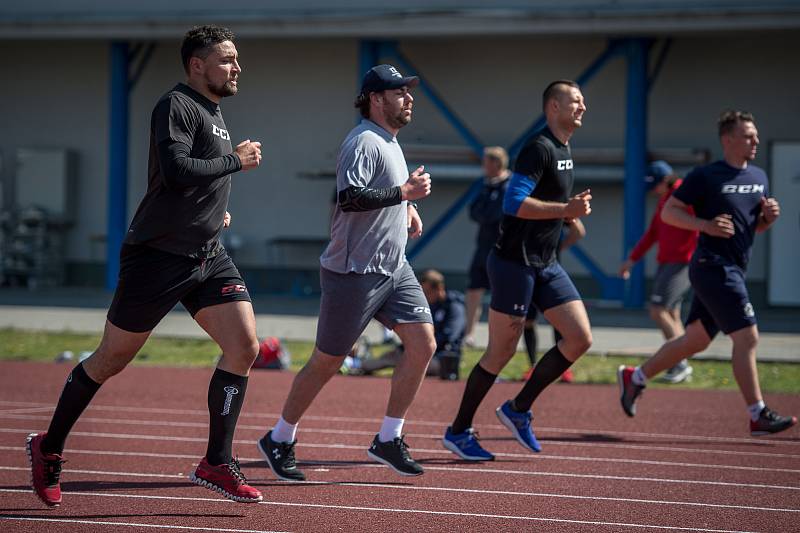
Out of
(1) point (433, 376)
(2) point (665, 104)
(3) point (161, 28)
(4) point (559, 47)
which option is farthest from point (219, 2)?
(1) point (433, 376)

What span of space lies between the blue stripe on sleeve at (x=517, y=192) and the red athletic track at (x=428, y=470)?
1.53 m

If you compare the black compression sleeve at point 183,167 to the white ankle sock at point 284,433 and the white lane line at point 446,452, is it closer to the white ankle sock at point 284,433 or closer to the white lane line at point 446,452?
the white ankle sock at point 284,433

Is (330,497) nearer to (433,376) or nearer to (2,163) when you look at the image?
(433,376)

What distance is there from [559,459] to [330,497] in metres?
1.89

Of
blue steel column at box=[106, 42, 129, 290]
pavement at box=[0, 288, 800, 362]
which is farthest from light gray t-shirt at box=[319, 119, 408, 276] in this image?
blue steel column at box=[106, 42, 129, 290]

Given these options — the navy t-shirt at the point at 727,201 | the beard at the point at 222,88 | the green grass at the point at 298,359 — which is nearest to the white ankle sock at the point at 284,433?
the beard at the point at 222,88

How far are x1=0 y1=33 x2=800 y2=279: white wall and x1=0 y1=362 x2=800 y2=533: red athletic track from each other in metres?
10.4

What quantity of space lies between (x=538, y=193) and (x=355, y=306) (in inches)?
61.0

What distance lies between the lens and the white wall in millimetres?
20484

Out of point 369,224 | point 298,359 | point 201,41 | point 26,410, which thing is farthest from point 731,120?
point 298,359

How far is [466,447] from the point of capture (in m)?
7.39

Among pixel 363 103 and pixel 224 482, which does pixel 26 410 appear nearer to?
pixel 224 482

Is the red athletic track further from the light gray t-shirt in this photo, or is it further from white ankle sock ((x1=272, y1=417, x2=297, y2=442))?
the light gray t-shirt

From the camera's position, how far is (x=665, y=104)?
20.8 metres
